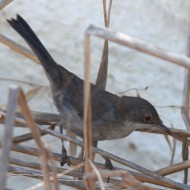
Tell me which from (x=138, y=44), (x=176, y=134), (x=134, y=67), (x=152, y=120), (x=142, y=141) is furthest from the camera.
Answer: (x=134, y=67)

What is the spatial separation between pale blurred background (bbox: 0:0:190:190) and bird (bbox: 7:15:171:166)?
857 mm

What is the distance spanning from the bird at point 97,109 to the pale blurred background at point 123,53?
0.86 metres

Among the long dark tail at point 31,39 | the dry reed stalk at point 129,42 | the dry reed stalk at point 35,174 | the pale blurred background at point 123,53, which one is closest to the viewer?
the dry reed stalk at point 129,42

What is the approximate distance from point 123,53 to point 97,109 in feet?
5.14

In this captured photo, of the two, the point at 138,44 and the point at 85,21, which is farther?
the point at 85,21

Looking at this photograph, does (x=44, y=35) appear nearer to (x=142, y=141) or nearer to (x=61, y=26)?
(x=61, y=26)

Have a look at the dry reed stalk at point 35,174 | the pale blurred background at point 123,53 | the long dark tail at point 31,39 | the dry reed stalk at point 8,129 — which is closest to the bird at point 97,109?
the long dark tail at point 31,39

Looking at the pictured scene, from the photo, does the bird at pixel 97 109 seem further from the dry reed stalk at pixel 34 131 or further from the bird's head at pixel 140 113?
the dry reed stalk at pixel 34 131

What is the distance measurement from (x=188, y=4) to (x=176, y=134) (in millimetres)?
2363

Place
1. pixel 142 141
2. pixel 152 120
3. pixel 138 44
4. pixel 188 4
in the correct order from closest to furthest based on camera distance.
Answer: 1. pixel 138 44
2. pixel 152 120
3. pixel 142 141
4. pixel 188 4

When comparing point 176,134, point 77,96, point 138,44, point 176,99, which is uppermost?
point 176,99

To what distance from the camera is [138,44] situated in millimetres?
2080

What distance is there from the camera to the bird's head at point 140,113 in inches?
142

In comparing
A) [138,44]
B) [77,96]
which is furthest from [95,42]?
[138,44]
